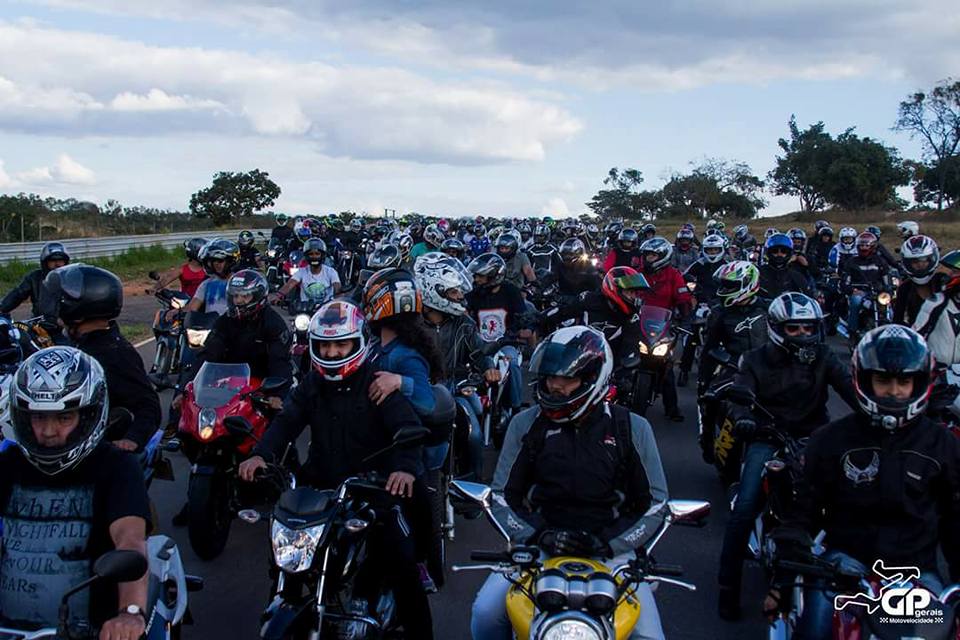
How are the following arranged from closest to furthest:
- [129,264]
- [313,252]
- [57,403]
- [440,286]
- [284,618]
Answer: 1. [57,403]
2. [284,618]
3. [440,286]
4. [313,252]
5. [129,264]

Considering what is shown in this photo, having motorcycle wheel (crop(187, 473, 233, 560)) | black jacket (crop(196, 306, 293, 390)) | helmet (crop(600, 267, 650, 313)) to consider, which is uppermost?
helmet (crop(600, 267, 650, 313))

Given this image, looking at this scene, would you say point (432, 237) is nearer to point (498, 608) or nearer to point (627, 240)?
point (627, 240)

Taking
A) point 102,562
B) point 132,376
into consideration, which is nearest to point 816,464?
point 102,562

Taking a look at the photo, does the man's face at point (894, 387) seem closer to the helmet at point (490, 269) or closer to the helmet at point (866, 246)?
the helmet at point (490, 269)

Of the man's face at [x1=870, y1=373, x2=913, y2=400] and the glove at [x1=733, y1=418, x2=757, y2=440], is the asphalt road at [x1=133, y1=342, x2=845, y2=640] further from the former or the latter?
the man's face at [x1=870, y1=373, x2=913, y2=400]

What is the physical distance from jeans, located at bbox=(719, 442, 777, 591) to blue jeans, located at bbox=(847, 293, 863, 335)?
11619 mm

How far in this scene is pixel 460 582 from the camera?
6.70 metres

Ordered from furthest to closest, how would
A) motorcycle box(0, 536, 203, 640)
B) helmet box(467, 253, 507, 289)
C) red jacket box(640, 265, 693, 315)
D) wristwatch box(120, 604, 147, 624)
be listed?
red jacket box(640, 265, 693, 315) < helmet box(467, 253, 507, 289) < wristwatch box(120, 604, 147, 624) < motorcycle box(0, 536, 203, 640)

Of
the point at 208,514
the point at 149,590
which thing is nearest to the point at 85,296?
the point at 208,514

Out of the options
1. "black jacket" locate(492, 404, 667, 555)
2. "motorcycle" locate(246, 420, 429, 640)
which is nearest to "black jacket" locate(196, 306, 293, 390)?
"motorcycle" locate(246, 420, 429, 640)

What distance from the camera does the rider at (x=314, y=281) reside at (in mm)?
14438

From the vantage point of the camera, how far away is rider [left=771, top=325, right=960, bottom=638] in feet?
14.1

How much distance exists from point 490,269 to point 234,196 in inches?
2566

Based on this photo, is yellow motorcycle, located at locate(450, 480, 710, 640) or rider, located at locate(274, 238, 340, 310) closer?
yellow motorcycle, located at locate(450, 480, 710, 640)
